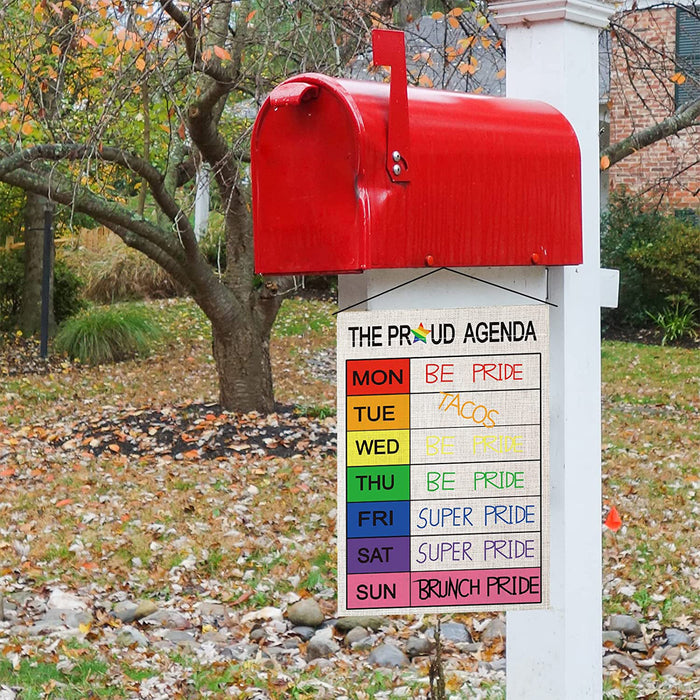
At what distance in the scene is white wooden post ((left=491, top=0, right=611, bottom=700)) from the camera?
223 centimetres

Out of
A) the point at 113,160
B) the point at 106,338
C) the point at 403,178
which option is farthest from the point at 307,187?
the point at 106,338

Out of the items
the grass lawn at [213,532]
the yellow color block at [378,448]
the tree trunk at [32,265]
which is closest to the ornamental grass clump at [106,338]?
the tree trunk at [32,265]

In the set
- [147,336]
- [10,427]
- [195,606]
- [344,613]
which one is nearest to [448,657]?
[195,606]

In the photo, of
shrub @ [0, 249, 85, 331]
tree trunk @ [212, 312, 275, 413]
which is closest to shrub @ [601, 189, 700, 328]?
tree trunk @ [212, 312, 275, 413]

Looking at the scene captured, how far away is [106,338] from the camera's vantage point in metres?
13.8

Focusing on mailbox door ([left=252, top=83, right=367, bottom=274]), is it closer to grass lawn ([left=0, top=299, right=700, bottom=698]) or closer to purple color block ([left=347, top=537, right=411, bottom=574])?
purple color block ([left=347, top=537, right=411, bottom=574])

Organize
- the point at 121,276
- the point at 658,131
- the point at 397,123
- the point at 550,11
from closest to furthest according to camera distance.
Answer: the point at 397,123 < the point at 550,11 < the point at 658,131 < the point at 121,276

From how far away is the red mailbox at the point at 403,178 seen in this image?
6.23 feet

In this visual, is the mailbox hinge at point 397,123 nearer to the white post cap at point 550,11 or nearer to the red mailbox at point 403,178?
the red mailbox at point 403,178

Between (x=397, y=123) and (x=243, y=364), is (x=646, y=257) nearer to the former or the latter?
(x=243, y=364)

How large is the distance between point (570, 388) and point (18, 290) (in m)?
14.2

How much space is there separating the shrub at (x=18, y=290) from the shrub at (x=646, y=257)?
316 inches

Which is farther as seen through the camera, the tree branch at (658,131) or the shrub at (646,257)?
the shrub at (646,257)

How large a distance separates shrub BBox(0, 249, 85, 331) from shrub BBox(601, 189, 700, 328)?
803 cm
